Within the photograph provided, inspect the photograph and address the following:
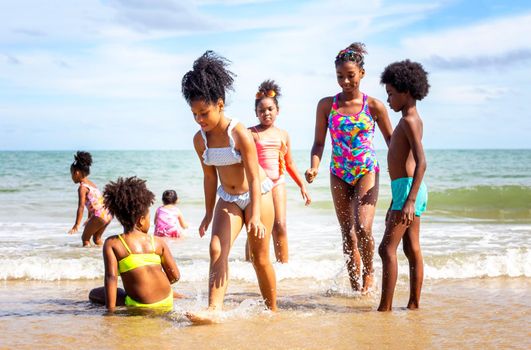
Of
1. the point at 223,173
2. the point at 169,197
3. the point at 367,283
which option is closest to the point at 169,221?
the point at 169,197

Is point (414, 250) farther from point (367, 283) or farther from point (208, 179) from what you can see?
point (208, 179)

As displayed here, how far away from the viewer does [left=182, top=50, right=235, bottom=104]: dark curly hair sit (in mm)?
4707

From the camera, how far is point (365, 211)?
18.8ft

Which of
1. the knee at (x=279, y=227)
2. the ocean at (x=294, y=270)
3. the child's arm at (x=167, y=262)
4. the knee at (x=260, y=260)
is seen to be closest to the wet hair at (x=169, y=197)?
the ocean at (x=294, y=270)

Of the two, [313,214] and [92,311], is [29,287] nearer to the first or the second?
[92,311]

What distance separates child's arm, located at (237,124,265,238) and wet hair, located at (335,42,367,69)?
4.87 ft

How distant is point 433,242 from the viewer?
976 centimetres

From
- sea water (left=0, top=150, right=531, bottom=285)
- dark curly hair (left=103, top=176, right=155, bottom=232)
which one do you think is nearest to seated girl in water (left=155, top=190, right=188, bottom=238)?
sea water (left=0, top=150, right=531, bottom=285)

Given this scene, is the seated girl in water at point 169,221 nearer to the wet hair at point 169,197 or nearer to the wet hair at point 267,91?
the wet hair at point 169,197

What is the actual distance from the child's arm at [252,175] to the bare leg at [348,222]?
1.40m

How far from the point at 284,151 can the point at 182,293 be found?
82.1 inches

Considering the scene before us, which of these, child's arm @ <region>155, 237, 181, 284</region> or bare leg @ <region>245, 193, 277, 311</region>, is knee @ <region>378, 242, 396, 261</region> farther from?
child's arm @ <region>155, 237, 181, 284</region>

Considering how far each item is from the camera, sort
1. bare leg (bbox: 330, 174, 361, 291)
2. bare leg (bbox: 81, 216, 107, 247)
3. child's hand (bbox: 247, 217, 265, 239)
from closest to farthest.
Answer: child's hand (bbox: 247, 217, 265, 239) → bare leg (bbox: 330, 174, 361, 291) → bare leg (bbox: 81, 216, 107, 247)

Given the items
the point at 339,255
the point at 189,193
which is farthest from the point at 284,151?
the point at 189,193
